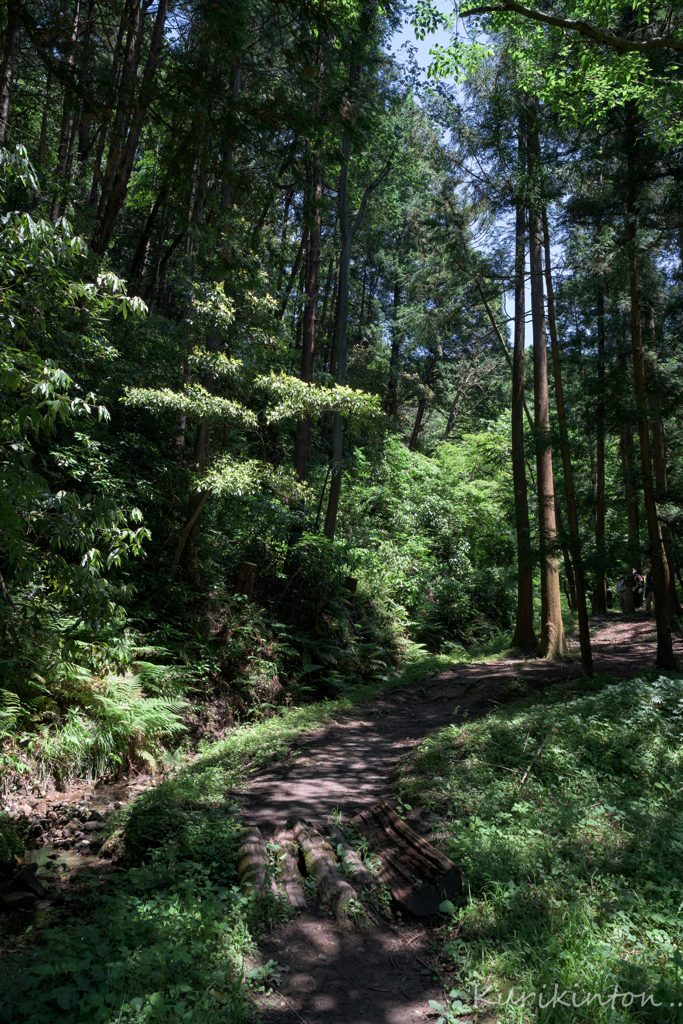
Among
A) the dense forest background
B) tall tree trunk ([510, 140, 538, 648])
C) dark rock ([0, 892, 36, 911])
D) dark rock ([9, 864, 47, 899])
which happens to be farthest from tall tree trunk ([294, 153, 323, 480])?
dark rock ([0, 892, 36, 911])

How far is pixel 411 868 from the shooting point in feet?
13.4

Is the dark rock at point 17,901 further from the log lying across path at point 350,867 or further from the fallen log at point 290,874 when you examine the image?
the fallen log at point 290,874

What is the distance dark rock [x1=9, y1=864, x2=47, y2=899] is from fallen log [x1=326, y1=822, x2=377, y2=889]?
202cm

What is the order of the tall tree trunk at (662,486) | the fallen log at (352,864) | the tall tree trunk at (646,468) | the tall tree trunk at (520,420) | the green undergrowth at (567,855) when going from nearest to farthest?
the green undergrowth at (567,855), the fallen log at (352,864), the tall tree trunk at (646,468), the tall tree trunk at (662,486), the tall tree trunk at (520,420)

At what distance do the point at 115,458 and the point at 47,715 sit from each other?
3.82 metres

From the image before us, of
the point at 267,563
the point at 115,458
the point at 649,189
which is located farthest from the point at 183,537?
the point at 649,189

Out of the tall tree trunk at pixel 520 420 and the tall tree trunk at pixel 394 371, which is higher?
the tall tree trunk at pixel 394 371

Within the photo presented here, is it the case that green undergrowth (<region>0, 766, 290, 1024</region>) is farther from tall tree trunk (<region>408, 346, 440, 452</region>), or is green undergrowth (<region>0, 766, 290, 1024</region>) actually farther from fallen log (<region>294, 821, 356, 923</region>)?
tall tree trunk (<region>408, 346, 440, 452</region>)

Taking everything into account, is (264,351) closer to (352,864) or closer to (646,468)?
(646,468)

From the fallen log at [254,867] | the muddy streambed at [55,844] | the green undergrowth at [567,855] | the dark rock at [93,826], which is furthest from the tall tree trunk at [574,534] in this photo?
the dark rock at [93,826]

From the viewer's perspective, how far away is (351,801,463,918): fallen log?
12.5 feet

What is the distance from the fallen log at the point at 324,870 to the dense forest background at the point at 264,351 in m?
2.24

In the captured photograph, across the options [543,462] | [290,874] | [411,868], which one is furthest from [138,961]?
[543,462]

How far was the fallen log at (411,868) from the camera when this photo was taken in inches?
150
